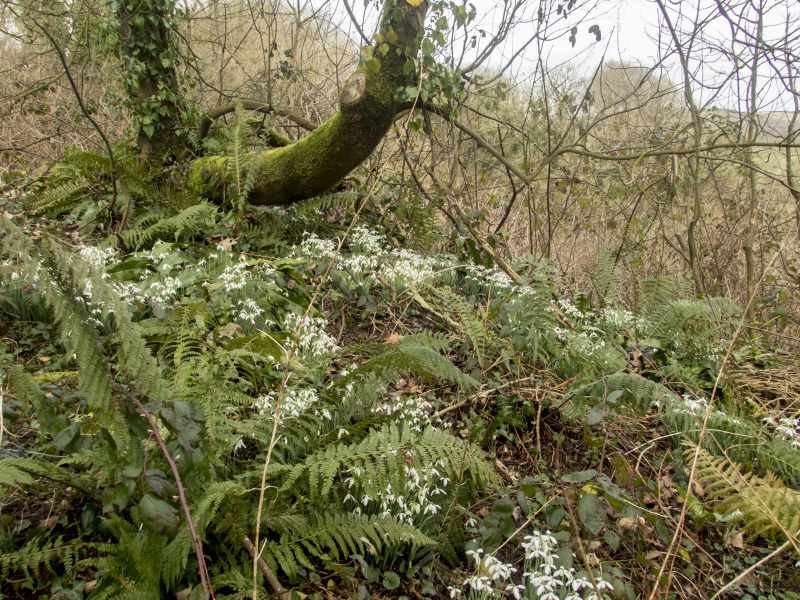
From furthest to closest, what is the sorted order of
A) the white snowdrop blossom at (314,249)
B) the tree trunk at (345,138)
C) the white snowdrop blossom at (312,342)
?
1. the white snowdrop blossom at (314,249)
2. the tree trunk at (345,138)
3. the white snowdrop blossom at (312,342)

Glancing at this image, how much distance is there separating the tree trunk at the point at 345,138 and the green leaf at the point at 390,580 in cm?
364

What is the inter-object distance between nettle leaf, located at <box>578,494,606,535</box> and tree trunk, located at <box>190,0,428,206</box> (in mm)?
3590

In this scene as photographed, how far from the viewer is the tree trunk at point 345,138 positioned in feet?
13.4

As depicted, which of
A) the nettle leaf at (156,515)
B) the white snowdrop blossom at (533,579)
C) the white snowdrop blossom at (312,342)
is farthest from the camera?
the white snowdrop blossom at (312,342)

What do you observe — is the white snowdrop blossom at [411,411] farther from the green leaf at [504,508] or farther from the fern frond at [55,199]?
the fern frond at [55,199]

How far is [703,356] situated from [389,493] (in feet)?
10.1

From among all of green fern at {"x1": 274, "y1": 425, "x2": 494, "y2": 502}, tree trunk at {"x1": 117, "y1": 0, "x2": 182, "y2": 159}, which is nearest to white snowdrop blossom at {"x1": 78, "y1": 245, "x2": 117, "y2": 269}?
tree trunk at {"x1": 117, "y1": 0, "x2": 182, "y2": 159}

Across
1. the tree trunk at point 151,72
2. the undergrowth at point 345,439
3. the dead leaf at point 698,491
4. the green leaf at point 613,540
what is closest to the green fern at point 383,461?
the undergrowth at point 345,439

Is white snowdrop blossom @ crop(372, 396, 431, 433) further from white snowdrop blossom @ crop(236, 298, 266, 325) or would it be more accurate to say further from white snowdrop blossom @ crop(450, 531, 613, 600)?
white snowdrop blossom @ crop(236, 298, 266, 325)

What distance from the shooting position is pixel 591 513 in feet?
5.23

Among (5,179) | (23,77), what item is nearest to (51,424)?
(5,179)

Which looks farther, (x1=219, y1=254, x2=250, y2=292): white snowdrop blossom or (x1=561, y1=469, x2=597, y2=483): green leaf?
(x1=219, y1=254, x2=250, y2=292): white snowdrop blossom

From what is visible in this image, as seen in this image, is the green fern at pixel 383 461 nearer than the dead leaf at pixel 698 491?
Yes

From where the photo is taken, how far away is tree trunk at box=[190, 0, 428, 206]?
408cm
